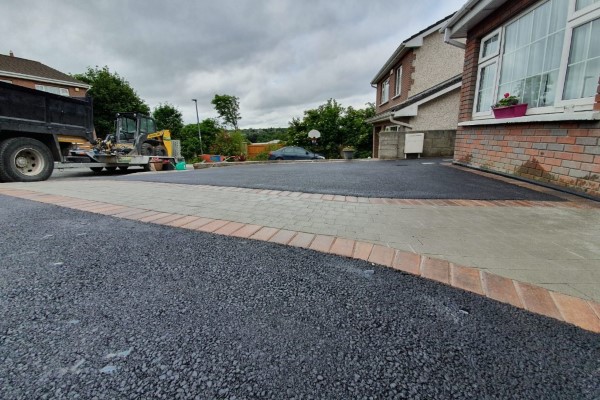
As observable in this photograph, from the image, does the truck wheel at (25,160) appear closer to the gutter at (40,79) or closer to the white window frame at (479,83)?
the white window frame at (479,83)

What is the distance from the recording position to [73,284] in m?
1.53

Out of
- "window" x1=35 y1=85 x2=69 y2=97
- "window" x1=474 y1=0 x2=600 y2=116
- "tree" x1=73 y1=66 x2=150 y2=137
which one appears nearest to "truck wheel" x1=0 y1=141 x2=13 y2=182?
"window" x1=474 y1=0 x2=600 y2=116

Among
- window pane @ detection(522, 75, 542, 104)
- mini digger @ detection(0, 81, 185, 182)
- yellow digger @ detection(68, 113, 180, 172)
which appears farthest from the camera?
yellow digger @ detection(68, 113, 180, 172)

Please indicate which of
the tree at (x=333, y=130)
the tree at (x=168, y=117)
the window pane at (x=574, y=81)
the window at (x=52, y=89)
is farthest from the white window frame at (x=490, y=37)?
the tree at (x=168, y=117)

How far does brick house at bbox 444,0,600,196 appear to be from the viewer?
357cm

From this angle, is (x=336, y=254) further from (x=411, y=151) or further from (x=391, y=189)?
(x=411, y=151)

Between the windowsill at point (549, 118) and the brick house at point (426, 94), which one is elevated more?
the brick house at point (426, 94)

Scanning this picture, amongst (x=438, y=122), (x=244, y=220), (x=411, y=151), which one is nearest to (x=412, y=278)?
(x=244, y=220)

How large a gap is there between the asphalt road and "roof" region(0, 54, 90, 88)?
29643 mm

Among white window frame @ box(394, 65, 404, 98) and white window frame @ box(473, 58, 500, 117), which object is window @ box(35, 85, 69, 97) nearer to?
white window frame @ box(394, 65, 404, 98)

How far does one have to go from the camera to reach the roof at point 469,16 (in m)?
5.32

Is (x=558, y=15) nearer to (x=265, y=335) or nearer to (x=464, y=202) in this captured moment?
(x=464, y=202)

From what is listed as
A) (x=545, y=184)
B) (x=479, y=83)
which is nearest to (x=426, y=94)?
(x=479, y=83)

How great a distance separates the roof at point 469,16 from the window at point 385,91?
1073 cm
